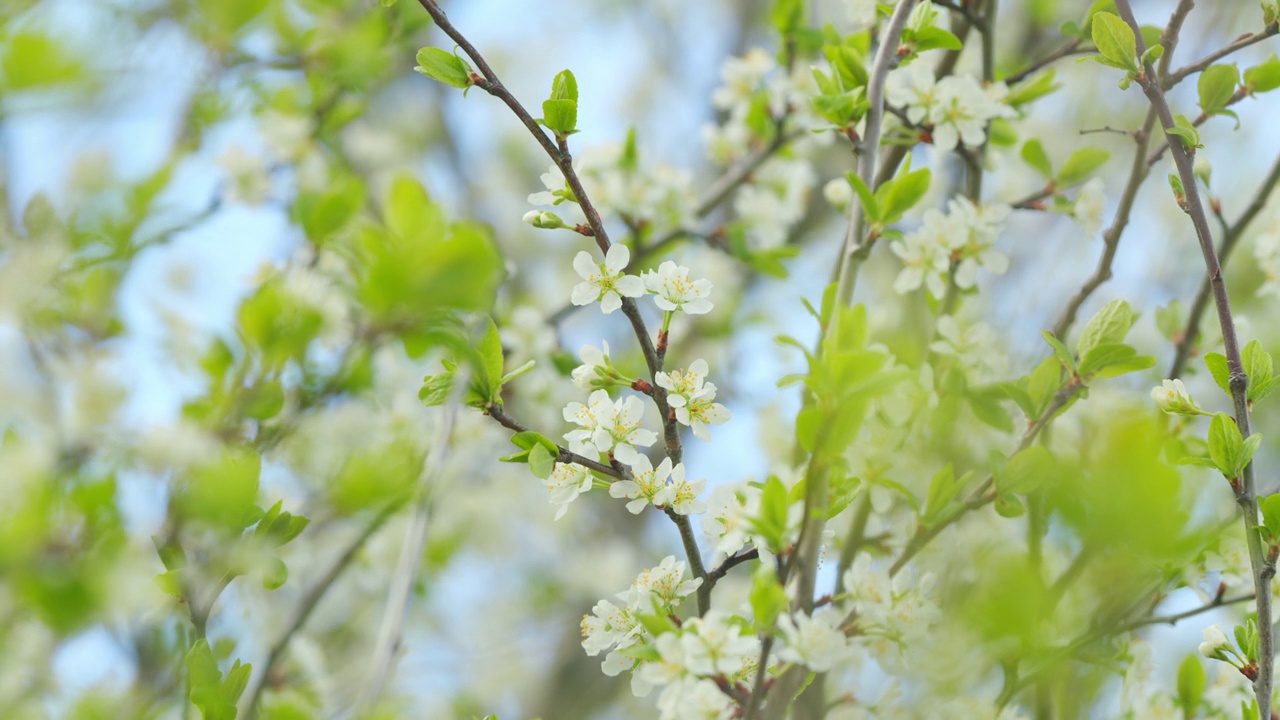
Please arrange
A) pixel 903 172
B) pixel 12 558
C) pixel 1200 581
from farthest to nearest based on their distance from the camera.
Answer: pixel 1200 581, pixel 903 172, pixel 12 558

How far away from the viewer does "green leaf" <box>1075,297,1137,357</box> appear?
82 cm

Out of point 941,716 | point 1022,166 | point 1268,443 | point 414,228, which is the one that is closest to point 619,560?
point 1022,166

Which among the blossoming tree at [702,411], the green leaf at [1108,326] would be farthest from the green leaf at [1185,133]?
the green leaf at [1108,326]

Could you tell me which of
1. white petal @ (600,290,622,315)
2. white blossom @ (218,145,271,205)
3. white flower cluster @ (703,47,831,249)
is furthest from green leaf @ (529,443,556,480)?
white blossom @ (218,145,271,205)

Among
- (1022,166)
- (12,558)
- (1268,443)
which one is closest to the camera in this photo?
(12,558)

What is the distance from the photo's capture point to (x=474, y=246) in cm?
55

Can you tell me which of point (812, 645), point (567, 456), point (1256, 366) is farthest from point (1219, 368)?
point (567, 456)

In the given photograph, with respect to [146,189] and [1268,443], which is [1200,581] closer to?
[1268,443]

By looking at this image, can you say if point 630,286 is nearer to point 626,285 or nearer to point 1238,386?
point 626,285

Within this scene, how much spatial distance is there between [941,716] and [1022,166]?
1.60 metres

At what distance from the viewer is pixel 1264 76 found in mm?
976

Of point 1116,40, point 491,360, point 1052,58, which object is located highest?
point 1052,58

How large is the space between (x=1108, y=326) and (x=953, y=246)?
22 cm

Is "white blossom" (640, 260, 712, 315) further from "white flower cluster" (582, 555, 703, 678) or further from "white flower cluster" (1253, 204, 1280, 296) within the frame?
"white flower cluster" (1253, 204, 1280, 296)
